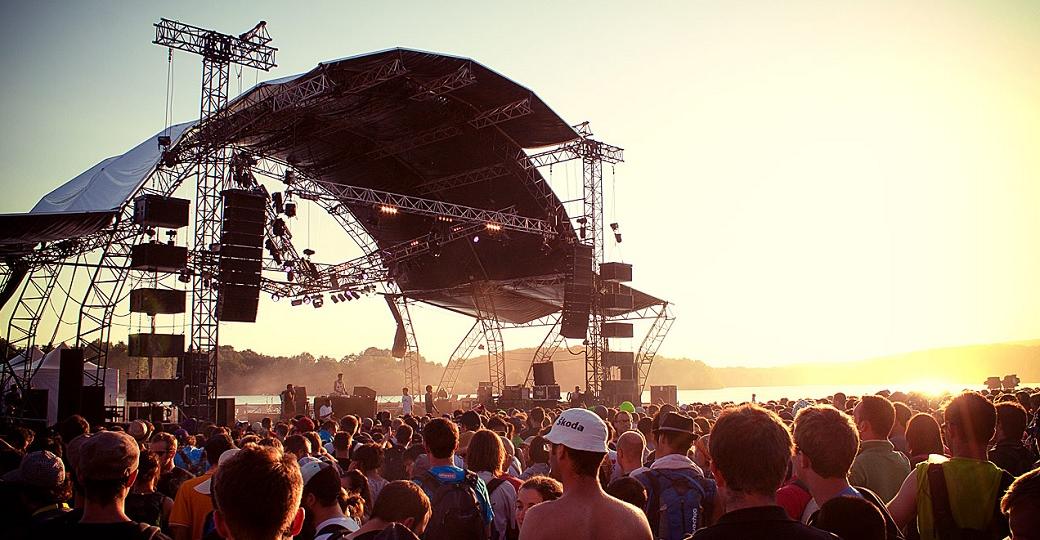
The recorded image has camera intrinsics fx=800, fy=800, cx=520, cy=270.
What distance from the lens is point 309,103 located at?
21734 millimetres

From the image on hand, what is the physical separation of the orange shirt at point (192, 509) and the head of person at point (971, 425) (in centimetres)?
460

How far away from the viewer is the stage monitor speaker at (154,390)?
791 inches

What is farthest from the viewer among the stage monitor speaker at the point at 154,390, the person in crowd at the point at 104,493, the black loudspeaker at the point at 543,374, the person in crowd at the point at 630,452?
the black loudspeaker at the point at 543,374

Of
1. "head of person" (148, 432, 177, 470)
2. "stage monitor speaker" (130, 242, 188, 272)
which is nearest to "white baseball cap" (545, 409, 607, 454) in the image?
"head of person" (148, 432, 177, 470)

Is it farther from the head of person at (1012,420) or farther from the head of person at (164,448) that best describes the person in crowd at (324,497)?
the head of person at (1012,420)

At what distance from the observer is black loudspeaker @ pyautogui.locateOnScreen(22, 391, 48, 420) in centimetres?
2050

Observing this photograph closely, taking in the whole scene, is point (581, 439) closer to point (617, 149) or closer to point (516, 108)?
point (516, 108)

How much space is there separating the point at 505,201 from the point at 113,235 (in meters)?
12.9

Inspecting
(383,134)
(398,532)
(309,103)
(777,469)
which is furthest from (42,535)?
(383,134)

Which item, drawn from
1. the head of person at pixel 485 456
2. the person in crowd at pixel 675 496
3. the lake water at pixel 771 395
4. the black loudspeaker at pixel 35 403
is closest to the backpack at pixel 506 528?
the head of person at pixel 485 456

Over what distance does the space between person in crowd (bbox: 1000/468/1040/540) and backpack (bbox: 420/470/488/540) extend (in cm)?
292

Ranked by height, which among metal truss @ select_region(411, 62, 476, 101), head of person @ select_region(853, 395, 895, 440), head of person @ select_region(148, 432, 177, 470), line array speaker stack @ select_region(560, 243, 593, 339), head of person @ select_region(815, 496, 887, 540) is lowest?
head of person @ select_region(148, 432, 177, 470)

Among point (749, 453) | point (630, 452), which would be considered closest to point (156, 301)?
point (630, 452)

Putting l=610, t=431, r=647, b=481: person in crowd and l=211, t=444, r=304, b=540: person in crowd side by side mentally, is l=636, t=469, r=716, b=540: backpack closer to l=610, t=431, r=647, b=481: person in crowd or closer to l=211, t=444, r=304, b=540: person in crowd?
l=610, t=431, r=647, b=481: person in crowd
